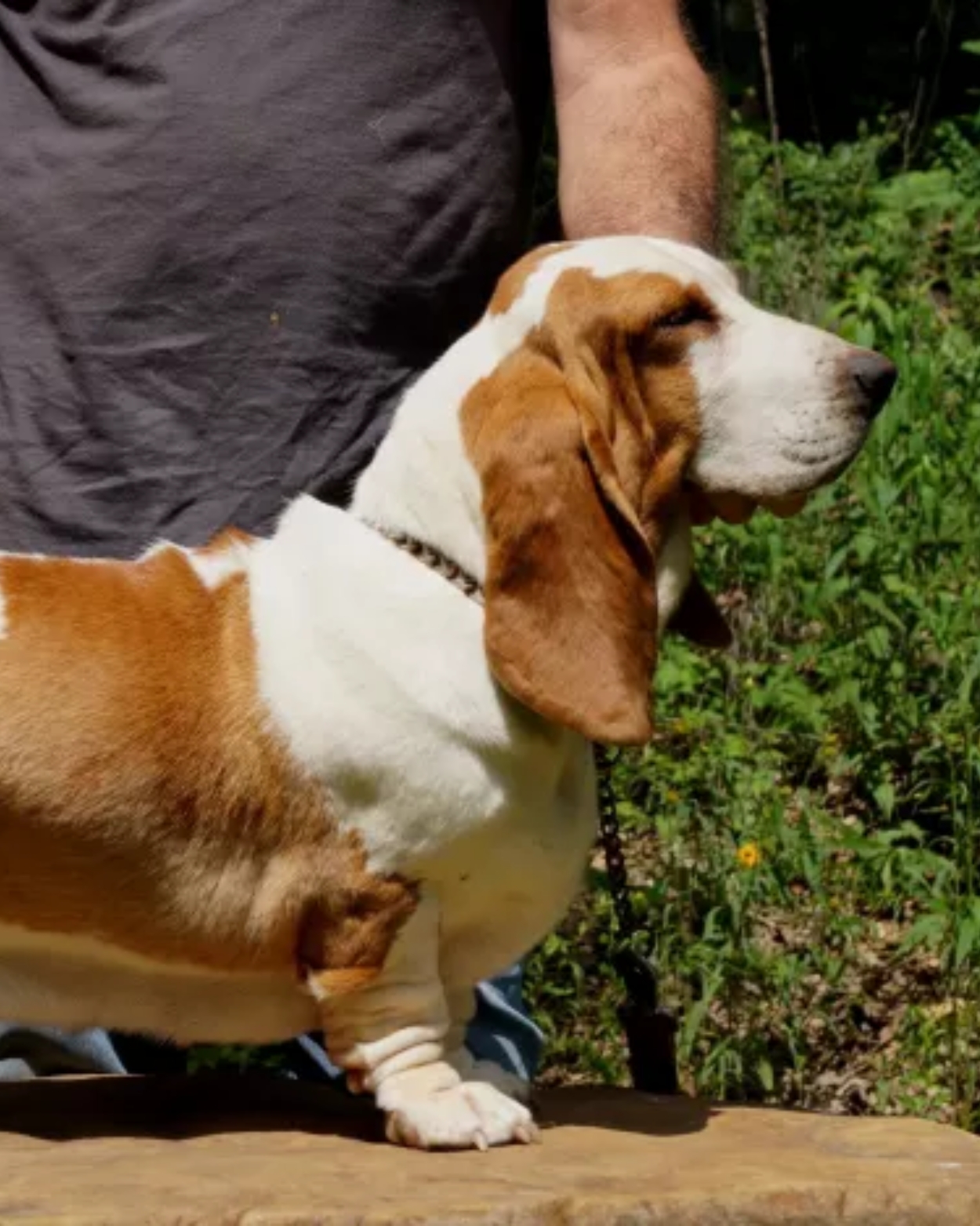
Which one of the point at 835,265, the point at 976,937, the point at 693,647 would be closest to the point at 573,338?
the point at 976,937

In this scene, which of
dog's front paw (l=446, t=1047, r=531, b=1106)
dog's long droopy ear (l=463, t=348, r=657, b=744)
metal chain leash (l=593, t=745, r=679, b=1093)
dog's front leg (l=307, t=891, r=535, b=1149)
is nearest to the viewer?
dog's long droopy ear (l=463, t=348, r=657, b=744)

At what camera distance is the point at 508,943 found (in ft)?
12.8

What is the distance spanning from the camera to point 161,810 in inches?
145

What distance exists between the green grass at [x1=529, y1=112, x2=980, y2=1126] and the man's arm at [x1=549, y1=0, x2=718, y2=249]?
67.4 inches

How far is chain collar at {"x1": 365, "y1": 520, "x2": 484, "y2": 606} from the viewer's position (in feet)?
12.3

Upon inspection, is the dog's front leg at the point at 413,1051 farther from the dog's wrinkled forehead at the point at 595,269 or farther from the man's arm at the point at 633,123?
the man's arm at the point at 633,123

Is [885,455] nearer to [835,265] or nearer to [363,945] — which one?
[835,265]

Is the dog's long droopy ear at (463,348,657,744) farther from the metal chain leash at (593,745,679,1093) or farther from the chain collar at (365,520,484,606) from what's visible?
the metal chain leash at (593,745,679,1093)

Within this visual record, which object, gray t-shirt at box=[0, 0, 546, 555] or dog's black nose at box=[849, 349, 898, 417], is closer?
dog's black nose at box=[849, 349, 898, 417]

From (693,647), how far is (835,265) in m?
2.32

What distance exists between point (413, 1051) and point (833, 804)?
2.79 meters

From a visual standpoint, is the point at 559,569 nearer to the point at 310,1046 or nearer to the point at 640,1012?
the point at 640,1012

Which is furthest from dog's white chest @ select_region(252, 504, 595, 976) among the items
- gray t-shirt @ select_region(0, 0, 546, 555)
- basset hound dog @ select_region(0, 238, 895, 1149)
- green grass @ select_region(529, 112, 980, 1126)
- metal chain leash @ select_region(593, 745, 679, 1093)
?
green grass @ select_region(529, 112, 980, 1126)

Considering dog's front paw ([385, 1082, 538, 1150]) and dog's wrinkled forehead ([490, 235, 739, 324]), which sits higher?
dog's wrinkled forehead ([490, 235, 739, 324])
